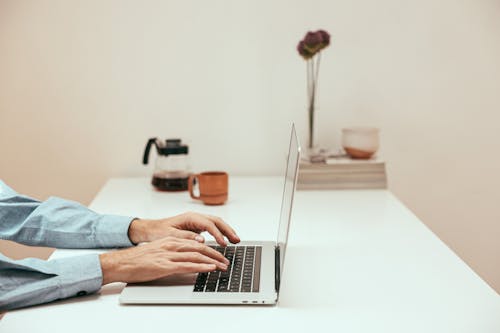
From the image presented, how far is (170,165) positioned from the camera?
209 centimetres

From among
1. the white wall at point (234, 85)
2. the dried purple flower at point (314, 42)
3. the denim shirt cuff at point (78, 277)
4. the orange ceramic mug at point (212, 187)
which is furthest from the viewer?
the white wall at point (234, 85)

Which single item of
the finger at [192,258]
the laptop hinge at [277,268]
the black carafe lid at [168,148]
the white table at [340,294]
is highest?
the black carafe lid at [168,148]

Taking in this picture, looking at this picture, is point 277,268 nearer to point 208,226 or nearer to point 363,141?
point 208,226

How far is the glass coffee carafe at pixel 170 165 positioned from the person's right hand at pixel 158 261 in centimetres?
81

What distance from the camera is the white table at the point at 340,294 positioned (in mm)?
998

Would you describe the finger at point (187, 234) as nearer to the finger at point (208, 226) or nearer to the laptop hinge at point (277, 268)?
the finger at point (208, 226)

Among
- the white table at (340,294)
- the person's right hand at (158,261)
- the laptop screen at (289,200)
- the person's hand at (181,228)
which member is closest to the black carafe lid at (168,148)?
the white table at (340,294)

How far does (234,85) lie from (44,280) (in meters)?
1.29

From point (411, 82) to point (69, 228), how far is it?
1.38 metres

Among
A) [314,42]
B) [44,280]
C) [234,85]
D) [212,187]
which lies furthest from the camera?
[234,85]

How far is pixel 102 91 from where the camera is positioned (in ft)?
7.37

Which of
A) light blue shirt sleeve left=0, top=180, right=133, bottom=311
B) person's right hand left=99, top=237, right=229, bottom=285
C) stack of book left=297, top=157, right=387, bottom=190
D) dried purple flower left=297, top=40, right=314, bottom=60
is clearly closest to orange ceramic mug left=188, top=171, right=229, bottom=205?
stack of book left=297, top=157, right=387, bottom=190

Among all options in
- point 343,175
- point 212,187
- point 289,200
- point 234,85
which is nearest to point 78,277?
point 289,200

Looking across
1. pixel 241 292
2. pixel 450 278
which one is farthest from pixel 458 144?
pixel 241 292
